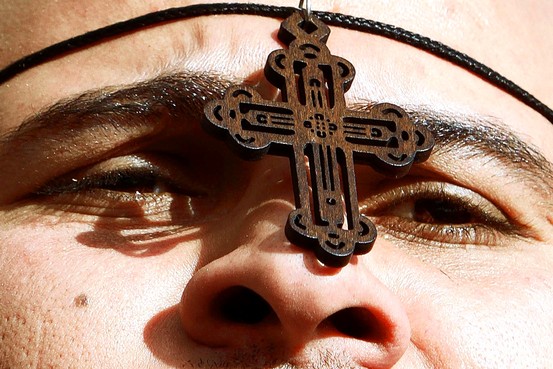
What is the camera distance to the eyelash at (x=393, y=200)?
5.78ft

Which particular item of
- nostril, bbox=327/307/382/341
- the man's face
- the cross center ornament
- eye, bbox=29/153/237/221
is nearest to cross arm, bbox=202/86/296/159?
the cross center ornament

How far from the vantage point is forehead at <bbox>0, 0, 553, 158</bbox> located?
179cm

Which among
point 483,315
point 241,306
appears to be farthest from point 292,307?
point 483,315

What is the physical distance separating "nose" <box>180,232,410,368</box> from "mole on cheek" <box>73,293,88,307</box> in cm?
20

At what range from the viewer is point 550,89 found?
2166 mm

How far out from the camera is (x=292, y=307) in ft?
4.46

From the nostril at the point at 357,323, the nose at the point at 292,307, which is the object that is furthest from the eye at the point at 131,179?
the nostril at the point at 357,323

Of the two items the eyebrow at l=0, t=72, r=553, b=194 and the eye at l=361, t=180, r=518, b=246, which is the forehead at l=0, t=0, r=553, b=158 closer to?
the eyebrow at l=0, t=72, r=553, b=194

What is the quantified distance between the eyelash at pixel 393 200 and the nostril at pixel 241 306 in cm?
31

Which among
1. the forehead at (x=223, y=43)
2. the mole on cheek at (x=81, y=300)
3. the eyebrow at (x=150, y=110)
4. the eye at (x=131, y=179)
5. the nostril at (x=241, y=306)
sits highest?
the forehead at (x=223, y=43)

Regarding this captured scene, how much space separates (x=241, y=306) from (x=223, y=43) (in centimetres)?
63

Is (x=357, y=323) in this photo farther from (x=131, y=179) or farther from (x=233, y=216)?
(x=131, y=179)

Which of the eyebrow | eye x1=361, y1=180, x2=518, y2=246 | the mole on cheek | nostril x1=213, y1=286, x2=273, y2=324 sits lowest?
nostril x1=213, y1=286, x2=273, y2=324

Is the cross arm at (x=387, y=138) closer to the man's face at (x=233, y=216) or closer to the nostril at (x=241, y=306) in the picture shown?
the man's face at (x=233, y=216)
